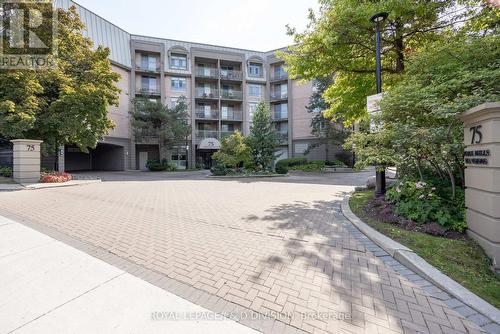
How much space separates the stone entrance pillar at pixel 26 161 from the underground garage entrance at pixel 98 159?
53.8 ft

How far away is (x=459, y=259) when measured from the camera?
3.79m

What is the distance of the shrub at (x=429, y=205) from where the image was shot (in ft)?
16.2

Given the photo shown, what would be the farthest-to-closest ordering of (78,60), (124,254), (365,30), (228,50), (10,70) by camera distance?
1. (228,50)
2. (78,60)
3. (10,70)
4. (365,30)
5. (124,254)

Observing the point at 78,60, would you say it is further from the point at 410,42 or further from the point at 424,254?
the point at 424,254

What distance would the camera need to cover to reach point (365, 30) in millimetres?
9609

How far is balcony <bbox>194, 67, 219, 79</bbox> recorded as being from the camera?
3397cm

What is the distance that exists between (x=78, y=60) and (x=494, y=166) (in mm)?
21278

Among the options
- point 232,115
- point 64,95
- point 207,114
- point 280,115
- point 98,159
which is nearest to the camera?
point 64,95

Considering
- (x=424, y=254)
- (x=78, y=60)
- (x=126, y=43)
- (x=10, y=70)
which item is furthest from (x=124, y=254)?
(x=126, y=43)

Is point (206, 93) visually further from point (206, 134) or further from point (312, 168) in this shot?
point (312, 168)

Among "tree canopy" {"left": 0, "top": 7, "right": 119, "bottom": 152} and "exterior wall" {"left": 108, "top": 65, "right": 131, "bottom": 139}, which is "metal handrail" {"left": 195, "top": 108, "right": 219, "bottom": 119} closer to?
"exterior wall" {"left": 108, "top": 65, "right": 131, "bottom": 139}

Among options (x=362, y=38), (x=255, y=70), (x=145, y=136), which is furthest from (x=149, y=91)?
(x=362, y=38)

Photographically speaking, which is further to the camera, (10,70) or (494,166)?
(10,70)

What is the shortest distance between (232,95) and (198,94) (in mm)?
4693
